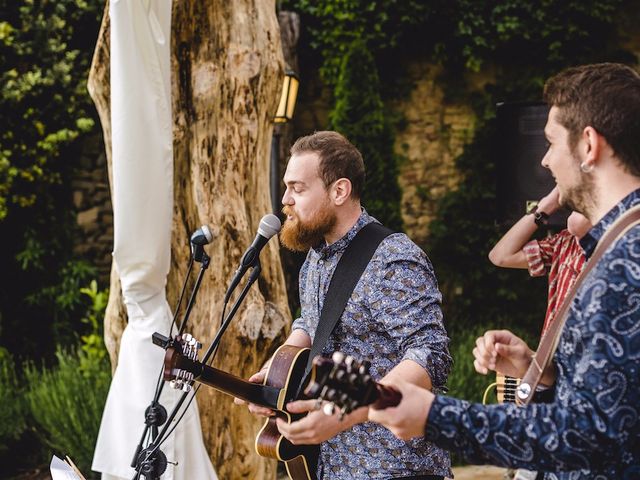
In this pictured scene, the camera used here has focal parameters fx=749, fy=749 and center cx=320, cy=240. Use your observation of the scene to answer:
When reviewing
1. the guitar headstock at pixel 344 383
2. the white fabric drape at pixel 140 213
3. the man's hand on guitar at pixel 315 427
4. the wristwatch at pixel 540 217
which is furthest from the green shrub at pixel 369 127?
the guitar headstock at pixel 344 383

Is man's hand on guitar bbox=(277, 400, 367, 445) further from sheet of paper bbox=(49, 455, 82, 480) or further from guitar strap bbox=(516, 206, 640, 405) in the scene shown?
sheet of paper bbox=(49, 455, 82, 480)

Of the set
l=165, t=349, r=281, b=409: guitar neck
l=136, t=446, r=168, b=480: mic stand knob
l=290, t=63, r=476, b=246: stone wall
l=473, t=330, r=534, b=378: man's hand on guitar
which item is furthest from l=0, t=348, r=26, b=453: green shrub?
l=473, t=330, r=534, b=378: man's hand on guitar

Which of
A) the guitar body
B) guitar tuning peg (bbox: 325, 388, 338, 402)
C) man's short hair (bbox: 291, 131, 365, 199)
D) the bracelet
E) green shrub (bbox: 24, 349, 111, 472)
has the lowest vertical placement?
green shrub (bbox: 24, 349, 111, 472)

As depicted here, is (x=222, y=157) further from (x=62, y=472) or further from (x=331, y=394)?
(x=331, y=394)

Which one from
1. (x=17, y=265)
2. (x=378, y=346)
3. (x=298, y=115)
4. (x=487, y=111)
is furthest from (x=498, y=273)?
(x=378, y=346)

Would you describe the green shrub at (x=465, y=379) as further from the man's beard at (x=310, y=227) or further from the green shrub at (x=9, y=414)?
the man's beard at (x=310, y=227)

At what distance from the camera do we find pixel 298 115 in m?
8.14

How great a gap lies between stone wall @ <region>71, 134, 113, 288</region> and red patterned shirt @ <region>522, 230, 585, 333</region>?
490cm

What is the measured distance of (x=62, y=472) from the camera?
7.67 feet

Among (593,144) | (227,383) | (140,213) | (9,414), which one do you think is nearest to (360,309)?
(227,383)

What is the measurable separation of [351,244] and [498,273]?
5864 millimetres

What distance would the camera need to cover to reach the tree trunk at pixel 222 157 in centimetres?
379

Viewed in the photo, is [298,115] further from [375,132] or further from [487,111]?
[487,111]

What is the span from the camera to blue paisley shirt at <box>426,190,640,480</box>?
1.27 metres
